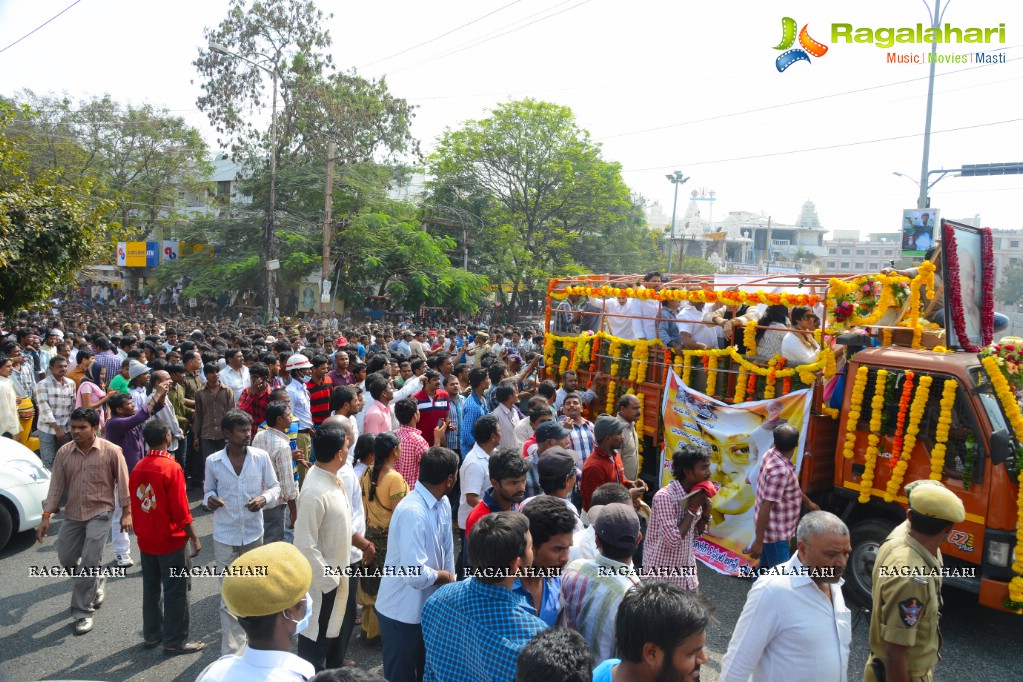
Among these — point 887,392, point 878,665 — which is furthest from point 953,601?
point 878,665

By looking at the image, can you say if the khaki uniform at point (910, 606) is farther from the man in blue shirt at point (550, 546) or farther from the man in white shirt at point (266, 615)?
the man in white shirt at point (266, 615)

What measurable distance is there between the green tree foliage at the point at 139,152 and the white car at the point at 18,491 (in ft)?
99.0

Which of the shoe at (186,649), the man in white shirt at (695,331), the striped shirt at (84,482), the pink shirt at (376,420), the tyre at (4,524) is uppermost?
the man in white shirt at (695,331)

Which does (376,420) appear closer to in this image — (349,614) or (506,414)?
(506,414)

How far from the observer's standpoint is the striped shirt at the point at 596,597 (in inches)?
122

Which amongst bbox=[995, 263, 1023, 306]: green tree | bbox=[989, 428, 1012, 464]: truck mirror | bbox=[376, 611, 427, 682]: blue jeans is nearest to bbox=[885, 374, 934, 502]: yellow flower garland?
bbox=[989, 428, 1012, 464]: truck mirror

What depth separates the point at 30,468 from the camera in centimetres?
723

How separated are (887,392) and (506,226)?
1153 inches

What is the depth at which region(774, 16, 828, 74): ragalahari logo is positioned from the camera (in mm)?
14399

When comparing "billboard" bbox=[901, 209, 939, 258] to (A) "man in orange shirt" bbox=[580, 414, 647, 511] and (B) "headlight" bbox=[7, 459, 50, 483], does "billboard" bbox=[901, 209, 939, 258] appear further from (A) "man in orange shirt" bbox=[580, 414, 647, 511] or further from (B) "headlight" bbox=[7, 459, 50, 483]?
(B) "headlight" bbox=[7, 459, 50, 483]

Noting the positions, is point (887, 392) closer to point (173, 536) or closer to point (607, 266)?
point (173, 536)

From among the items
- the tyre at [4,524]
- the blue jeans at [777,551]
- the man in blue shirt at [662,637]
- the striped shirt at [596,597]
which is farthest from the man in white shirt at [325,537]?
the tyre at [4,524]

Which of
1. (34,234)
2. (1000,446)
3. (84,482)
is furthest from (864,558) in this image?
(34,234)

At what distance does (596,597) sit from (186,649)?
137 inches
